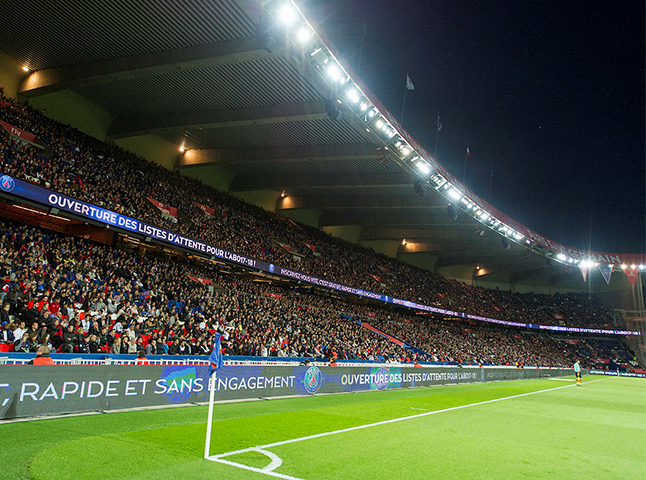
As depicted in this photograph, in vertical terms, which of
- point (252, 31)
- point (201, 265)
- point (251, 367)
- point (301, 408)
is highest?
point (252, 31)

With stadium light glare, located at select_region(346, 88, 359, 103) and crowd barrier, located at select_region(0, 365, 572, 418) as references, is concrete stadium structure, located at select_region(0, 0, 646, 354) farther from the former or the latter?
crowd barrier, located at select_region(0, 365, 572, 418)

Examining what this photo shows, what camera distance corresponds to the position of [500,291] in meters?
64.1

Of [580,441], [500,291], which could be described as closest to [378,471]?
[580,441]

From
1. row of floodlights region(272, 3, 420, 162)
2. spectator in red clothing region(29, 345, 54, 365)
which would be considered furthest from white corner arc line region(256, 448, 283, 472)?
row of floodlights region(272, 3, 420, 162)

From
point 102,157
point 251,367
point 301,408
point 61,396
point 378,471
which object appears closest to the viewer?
point 378,471

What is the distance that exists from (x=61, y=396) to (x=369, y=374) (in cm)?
1343

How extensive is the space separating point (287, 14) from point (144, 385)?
1277 cm

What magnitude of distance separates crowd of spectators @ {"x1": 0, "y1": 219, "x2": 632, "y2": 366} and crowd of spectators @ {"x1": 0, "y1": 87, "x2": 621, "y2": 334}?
2.23 metres

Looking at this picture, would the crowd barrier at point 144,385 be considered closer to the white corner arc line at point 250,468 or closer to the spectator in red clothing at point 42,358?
the spectator in red clothing at point 42,358

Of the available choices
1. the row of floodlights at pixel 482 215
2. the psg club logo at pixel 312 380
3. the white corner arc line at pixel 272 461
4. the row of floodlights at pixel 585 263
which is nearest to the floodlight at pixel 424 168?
the row of floodlights at pixel 482 215

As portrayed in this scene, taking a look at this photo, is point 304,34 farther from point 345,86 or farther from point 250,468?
point 250,468

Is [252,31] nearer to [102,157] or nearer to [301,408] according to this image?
[102,157]

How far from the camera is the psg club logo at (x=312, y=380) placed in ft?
52.5

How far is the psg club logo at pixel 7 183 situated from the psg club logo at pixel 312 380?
40.7 feet
